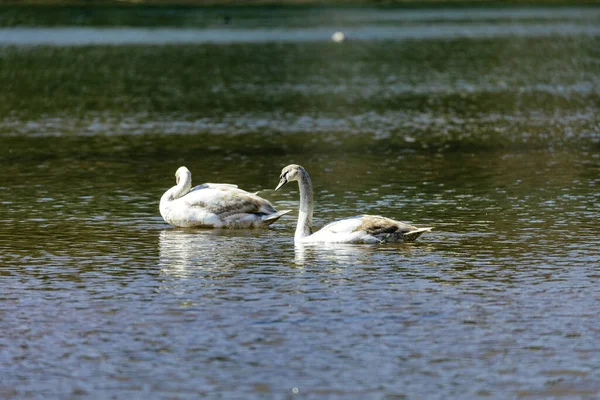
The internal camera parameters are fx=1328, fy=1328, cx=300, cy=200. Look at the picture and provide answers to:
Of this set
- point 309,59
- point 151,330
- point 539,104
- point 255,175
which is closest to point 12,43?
point 309,59

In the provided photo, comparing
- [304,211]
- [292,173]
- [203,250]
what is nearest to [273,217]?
[292,173]

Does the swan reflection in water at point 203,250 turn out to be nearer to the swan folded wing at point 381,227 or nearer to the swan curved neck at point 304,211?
the swan curved neck at point 304,211

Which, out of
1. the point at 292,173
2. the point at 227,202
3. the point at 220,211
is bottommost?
the point at 220,211

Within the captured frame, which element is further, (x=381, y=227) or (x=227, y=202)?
(x=227, y=202)

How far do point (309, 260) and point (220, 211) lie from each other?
3898mm

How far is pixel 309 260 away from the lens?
2059 cm

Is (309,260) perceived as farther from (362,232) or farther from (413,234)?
(413,234)

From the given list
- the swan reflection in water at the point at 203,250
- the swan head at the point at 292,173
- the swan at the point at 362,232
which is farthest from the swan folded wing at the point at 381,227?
the swan reflection in water at the point at 203,250

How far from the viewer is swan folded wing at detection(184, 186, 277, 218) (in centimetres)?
2409

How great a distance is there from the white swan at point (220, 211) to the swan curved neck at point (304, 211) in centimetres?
135

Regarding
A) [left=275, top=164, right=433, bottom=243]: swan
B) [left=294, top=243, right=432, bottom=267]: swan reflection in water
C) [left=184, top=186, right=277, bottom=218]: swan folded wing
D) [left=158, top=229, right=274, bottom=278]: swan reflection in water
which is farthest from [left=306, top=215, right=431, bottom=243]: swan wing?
[left=184, top=186, right=277, bottom=218]: swan folded wing

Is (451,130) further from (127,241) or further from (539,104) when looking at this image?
(127,241)

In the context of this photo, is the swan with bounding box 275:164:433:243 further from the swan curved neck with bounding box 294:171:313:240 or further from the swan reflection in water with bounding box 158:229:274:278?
the swan reflection in water with bounding box 158:229:274:278

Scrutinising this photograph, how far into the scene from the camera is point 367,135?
43.1m
